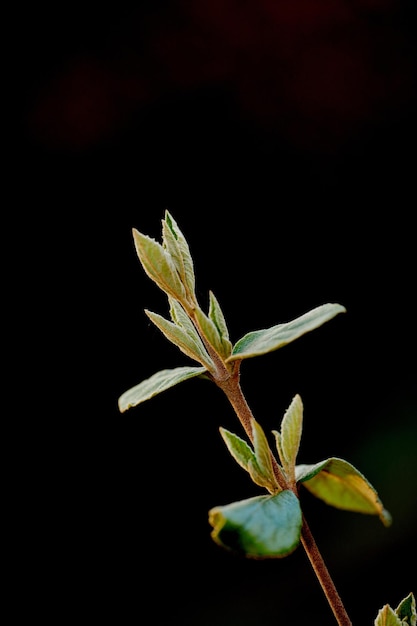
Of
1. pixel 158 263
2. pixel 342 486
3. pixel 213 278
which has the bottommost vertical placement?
pixel 342 486

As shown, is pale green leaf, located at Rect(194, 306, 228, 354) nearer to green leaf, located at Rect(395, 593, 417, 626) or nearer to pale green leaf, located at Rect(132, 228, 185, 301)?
pale green leaf, located at Rect(132, 228, 185, 301)

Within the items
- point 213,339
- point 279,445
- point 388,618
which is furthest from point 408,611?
point 213,339

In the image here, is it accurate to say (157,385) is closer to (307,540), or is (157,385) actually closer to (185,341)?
(185,341)

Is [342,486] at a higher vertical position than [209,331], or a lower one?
lower

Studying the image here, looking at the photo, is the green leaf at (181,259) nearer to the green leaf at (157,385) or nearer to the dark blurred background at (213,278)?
the green leaf at (157,385)

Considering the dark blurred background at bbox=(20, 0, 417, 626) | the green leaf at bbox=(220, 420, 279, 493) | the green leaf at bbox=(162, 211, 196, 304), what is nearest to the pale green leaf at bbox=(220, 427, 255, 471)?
the green leaf at bbox=(220, 420, 279, 493)

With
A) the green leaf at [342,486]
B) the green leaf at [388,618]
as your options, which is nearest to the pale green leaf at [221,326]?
the green leaf at [342,486]
